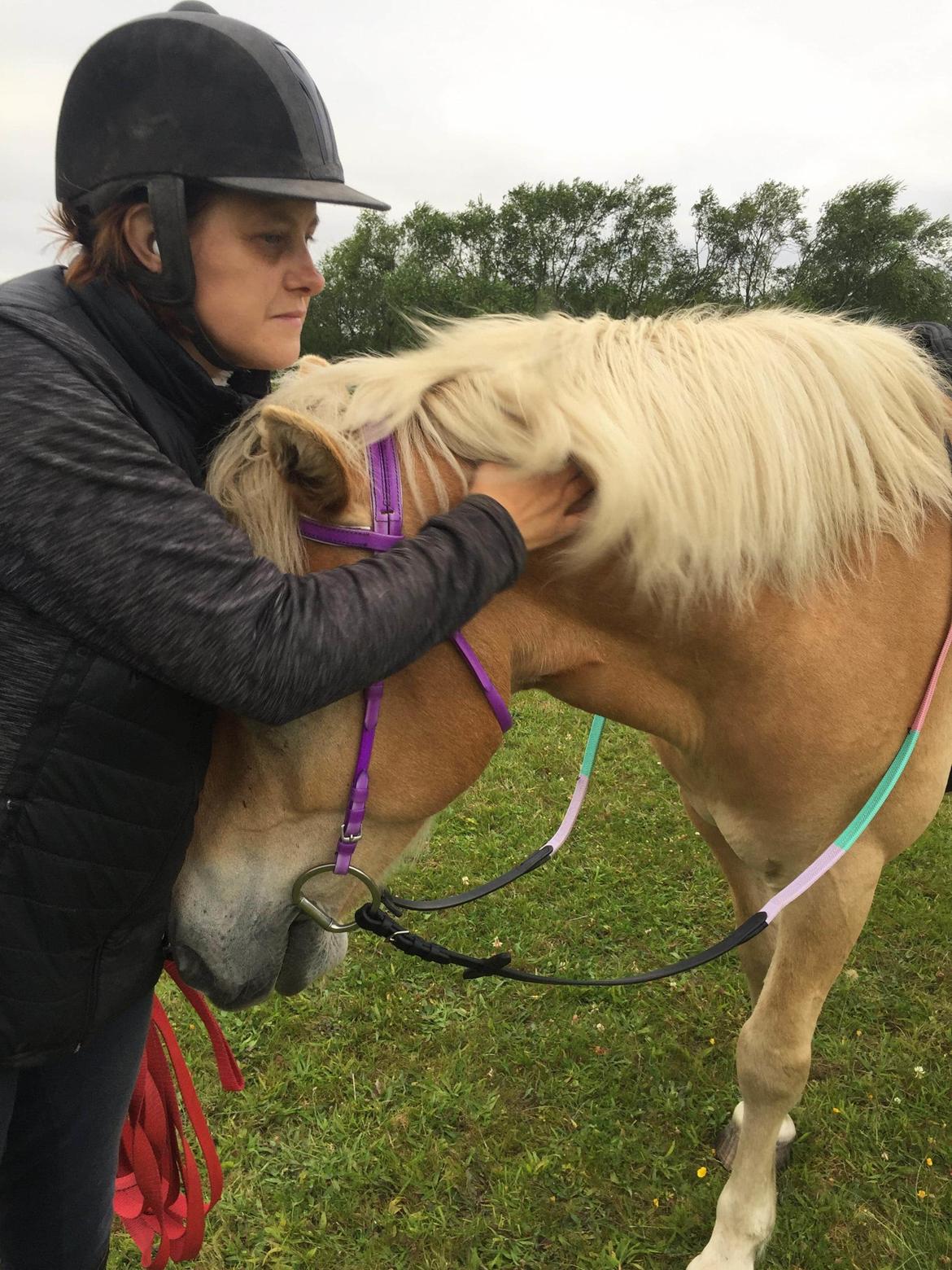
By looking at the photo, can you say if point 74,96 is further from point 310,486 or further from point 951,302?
point 951,302

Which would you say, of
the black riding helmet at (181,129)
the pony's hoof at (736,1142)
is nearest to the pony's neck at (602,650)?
the black riding helmet at (181,129)

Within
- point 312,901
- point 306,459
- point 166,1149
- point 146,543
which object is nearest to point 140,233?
point 306,459

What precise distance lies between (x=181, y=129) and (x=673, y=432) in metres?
0.95

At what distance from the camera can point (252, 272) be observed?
1.25 m

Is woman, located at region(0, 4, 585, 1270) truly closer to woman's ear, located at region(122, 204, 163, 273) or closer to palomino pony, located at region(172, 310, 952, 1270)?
woman's ear, located at region(122, 204, 163, 273)

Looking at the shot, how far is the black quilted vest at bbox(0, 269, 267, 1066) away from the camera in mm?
1054

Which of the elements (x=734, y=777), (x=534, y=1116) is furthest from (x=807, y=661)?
(x=534, y=1116)

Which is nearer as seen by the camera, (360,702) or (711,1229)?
(360,702)

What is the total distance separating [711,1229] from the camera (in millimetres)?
2463

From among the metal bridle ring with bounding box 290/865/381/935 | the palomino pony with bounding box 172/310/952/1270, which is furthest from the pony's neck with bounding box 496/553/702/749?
the metal bridle ring with bounding box 290/865/381/935

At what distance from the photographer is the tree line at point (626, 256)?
36.1 metres

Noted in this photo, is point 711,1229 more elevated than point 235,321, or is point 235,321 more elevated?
point 235,321

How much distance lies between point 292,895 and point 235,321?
1.02m

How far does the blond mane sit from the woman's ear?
0.96 ft
